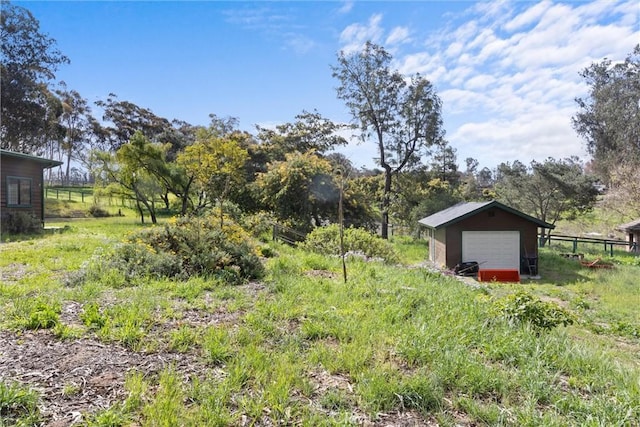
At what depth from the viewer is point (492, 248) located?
47.5ft

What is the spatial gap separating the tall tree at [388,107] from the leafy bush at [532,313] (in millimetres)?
17279

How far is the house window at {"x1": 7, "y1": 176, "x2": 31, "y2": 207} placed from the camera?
40.6ft

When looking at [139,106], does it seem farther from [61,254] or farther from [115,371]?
[115,371]

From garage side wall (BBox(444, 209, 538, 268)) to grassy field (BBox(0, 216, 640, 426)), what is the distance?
31.0ft

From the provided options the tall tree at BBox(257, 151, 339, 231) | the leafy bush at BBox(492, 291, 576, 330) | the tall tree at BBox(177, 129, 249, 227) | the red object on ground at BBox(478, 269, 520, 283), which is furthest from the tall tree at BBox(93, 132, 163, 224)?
the leafy bush at BBox(492, 291, 576, 330)

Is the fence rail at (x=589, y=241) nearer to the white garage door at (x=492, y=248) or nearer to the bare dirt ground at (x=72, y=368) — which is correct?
the white garage door at (x=492, y=248)

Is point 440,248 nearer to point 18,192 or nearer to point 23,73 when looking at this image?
point 18,192

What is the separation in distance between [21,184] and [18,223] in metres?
1.95

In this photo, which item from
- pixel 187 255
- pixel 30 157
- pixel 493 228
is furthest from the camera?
pixel 493 228

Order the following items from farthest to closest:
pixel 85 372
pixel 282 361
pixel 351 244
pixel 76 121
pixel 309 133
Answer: pixel 76 121, pixel 309 133, pixel 351 244, pixel 282 361, pixel 85 372

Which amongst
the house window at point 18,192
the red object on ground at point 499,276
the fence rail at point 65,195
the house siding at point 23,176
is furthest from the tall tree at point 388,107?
the fence rail at point 65,195

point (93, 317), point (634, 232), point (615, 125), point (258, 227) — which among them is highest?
point (615, 125)

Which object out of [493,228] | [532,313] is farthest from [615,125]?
[532,313]

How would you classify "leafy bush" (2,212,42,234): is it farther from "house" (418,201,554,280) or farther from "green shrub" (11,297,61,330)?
"house" (418,201,554,280)
